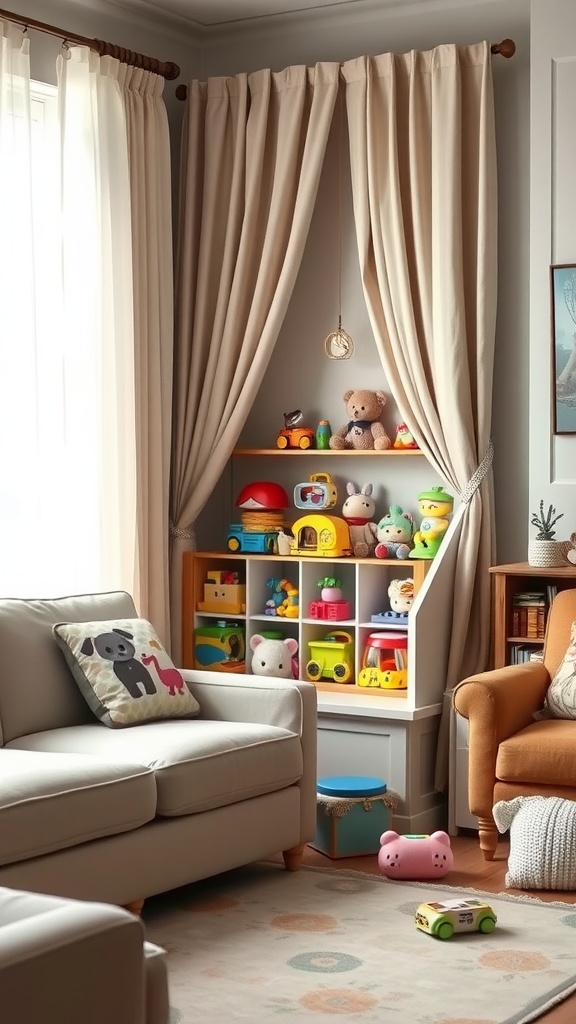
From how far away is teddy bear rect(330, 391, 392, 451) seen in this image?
5.00 metres

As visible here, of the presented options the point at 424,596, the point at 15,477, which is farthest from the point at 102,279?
the point at 424,596

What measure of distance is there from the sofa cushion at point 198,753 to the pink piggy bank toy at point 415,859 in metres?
0.35

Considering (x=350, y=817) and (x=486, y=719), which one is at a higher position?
(x=486, y=719)

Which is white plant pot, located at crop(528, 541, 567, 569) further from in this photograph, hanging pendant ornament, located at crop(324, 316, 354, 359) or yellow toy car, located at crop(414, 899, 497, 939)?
yellow toy car, located at crop(414, 899, 497, 939)

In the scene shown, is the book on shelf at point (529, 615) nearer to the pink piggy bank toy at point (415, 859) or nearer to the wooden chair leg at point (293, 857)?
the pink piggy bank toy at point (415, 859)

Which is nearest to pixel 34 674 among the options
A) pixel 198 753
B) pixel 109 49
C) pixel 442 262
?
pixel 198 753

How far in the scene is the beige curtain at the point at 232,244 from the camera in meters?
5.02

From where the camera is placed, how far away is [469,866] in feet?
13.4

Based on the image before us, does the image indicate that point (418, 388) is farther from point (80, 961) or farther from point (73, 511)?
point (80, 961)

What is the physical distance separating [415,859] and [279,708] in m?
0.58

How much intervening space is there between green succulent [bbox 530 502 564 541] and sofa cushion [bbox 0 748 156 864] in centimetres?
170

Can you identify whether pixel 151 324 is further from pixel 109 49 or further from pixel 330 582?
pixel 330 582

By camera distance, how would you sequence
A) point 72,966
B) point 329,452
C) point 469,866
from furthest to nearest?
point 329,452 < point 469,866 < point 72,966

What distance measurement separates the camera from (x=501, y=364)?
486cm
